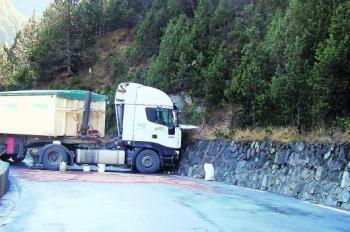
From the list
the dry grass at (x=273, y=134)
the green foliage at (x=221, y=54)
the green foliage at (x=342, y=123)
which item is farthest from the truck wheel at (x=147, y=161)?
the green foliage at (x=342, y=123)

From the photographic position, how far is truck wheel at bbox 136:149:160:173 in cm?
2464

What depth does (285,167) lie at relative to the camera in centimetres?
1725

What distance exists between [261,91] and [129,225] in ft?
43.4

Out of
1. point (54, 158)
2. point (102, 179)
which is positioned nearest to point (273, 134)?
point (102, 179)

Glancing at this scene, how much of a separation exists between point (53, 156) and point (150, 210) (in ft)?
44.0

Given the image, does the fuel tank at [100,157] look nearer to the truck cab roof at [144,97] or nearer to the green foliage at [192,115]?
the truck cab roof at [144,97]

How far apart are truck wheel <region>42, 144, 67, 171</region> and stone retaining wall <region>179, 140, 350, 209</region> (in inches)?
230

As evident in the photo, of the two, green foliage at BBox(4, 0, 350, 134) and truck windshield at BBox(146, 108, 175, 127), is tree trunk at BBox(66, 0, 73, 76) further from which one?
truck windshield at BBox(146, 108, 175, 127)

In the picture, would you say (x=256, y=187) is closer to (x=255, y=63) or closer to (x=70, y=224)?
(x=255, y=63)

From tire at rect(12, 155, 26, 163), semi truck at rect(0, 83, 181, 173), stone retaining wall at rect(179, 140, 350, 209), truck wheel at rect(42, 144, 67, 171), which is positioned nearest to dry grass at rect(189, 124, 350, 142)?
stone retaining wall at rect(179, 140, 350, 209)

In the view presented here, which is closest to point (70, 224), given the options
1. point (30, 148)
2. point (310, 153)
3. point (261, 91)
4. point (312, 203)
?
point (312, 203)

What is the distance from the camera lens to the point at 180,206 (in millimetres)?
12062

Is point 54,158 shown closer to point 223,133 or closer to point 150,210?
point 223,133

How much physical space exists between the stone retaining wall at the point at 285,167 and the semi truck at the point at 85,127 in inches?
79.1
